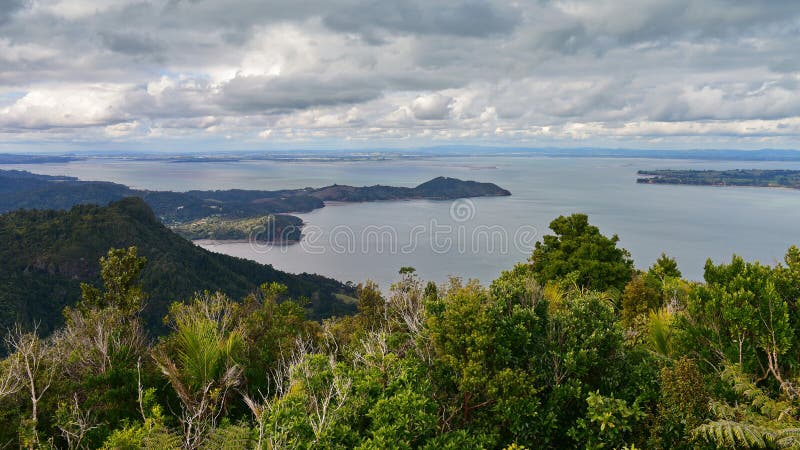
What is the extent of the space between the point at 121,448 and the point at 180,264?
7279 cm

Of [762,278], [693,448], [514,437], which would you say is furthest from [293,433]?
[762,278]

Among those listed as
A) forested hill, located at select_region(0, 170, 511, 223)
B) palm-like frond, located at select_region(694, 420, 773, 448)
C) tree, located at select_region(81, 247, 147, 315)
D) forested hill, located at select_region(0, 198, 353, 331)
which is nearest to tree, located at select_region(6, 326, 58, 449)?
tree, located at select_region(81, 247, 147, 315)

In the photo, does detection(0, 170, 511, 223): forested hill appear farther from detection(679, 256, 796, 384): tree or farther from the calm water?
detection(679, 256, 796, 384): tree

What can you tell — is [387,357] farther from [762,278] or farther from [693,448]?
[762,278]

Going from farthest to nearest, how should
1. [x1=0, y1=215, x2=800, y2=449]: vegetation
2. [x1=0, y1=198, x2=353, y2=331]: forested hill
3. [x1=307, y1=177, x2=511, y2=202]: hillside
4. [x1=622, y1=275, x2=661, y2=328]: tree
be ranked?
[x1=307, y1=177, x2=511, y2=202]: hillside < [x1=0, y1=198, x2=353, y2=331]: forested hill < [x1=622, y1=275, x2=661, y2=328]: tree < [x1=0, y1=215, x2=800, y2=449]: vegetation

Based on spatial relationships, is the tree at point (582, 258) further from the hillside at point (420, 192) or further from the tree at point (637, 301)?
the hillside at point (420, 192)

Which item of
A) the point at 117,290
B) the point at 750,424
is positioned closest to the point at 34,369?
the point at 117,290

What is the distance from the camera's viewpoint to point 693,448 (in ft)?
17.3

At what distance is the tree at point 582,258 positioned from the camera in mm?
19016

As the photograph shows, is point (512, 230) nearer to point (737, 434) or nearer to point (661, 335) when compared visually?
point (661, 335)

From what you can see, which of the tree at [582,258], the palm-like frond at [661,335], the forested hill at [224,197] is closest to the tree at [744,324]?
the palm-like frond at [661,335]

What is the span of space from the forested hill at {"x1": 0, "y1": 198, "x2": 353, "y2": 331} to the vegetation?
189 ft

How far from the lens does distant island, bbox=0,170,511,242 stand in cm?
14150

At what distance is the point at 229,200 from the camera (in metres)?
→ 189
